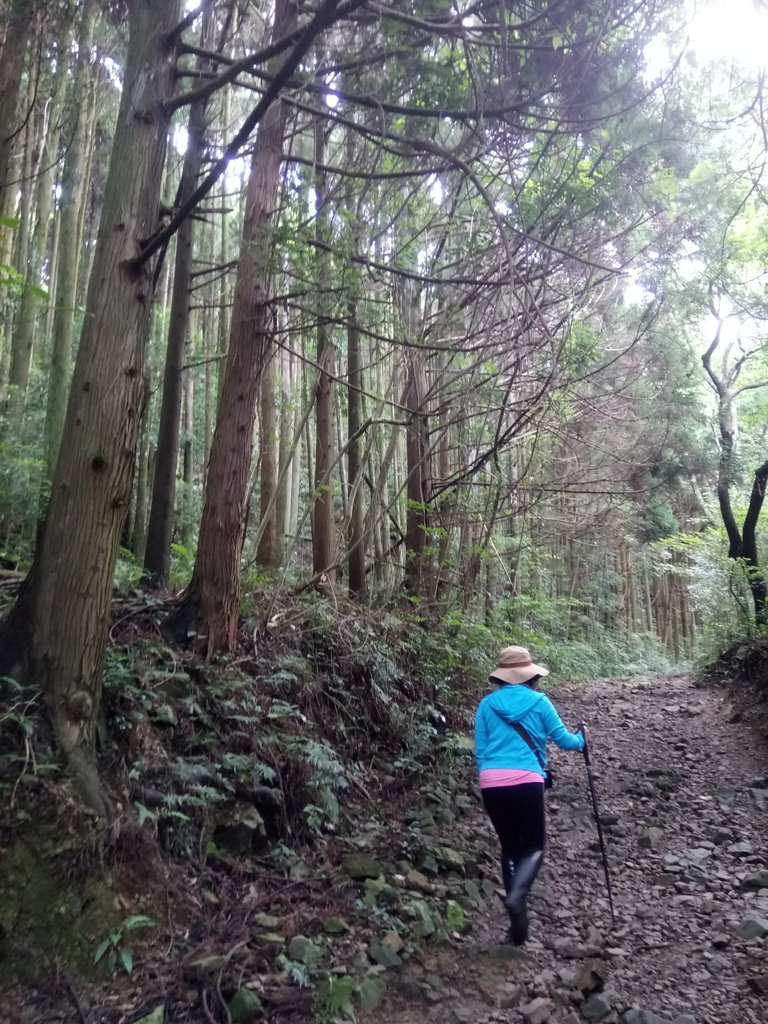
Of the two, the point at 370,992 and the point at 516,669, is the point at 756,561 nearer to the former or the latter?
the point at 516,669

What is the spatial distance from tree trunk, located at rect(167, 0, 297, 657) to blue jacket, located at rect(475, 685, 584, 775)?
2794mm

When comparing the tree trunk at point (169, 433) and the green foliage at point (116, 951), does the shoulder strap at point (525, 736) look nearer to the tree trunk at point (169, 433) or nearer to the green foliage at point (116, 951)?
the green foliage at point (116, 951)

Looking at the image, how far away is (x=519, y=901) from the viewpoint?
461 centimetres

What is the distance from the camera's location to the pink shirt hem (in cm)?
482

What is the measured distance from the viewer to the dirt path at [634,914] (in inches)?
154

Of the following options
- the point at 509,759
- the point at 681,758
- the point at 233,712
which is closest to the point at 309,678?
the point at 233,712

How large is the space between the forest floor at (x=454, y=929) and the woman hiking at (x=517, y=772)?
41cm

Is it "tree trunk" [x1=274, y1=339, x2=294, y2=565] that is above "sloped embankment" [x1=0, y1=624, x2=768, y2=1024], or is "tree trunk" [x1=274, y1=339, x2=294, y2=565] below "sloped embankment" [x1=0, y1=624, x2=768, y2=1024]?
above

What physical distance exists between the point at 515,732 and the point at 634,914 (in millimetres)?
1508

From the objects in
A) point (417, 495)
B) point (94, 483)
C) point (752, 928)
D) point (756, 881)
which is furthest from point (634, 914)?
point (417, 495)

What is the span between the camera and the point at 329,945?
427 centimetres

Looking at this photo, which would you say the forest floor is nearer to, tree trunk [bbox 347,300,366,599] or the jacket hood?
the jacket hood

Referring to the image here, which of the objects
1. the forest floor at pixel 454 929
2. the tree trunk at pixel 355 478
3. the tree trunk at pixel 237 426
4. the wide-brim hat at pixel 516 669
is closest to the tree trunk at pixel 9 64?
the tree trunk at pixel 237 426

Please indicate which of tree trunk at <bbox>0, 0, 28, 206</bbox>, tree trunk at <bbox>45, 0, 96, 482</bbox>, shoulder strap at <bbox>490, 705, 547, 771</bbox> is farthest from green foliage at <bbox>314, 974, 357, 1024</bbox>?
tree trunk at <bbox>45, 0, 96, 482</bbox>
